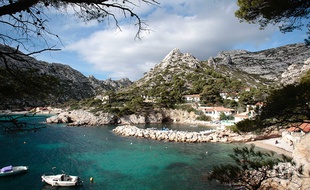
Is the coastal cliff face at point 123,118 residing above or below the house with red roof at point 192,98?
below

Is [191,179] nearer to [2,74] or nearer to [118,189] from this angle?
[118,189]

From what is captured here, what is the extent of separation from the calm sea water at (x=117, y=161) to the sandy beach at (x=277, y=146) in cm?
419

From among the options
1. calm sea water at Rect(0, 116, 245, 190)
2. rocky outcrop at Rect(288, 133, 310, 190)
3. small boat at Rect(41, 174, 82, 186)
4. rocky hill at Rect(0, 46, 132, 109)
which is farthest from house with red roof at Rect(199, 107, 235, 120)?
rocky hill at Rect(0, 46, 132, 109)

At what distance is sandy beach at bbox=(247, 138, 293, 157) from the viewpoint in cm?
2103

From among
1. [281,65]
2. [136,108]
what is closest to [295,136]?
[136,108]

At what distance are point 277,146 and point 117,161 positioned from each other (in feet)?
62.7

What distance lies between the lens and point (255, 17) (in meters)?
6.37

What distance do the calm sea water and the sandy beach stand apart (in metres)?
4.19

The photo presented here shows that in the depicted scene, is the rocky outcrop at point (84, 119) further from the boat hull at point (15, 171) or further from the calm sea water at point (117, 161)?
the boat hull at point (15, 171)

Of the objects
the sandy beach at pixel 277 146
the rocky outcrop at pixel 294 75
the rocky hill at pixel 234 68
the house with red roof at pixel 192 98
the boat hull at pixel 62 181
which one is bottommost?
the boat hull at pixel 62 181

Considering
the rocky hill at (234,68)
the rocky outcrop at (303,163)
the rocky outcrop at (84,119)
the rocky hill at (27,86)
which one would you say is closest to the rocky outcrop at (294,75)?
the rocky outcrop at (303,163)

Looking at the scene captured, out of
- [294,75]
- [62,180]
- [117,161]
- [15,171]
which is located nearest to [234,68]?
[117,161]

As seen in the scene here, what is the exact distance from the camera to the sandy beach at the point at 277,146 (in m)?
21.0

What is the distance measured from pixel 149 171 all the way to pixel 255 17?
13.6m
